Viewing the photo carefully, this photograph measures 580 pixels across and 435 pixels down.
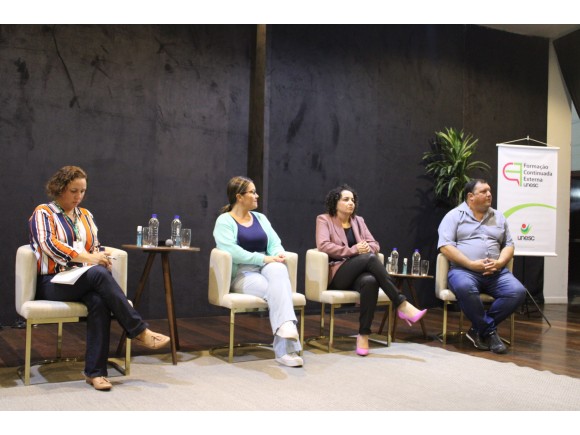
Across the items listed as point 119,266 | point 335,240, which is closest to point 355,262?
point 335,240

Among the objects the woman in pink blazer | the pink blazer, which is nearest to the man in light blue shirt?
the woman in pink blazer

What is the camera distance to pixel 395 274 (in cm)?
459

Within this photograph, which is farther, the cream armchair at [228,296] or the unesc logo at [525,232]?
the unesc logo at [525,232]

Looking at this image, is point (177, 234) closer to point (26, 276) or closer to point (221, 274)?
point (221, 274)

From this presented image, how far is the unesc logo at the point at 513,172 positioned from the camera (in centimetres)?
659

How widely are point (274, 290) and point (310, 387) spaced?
77 centimetres

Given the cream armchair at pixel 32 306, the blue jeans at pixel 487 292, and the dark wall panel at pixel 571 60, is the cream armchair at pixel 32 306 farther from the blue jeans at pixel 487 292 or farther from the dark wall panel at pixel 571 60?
the dark wall panel at pixel 571 60

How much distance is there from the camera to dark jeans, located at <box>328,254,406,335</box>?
4105 mm

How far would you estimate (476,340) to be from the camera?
4.45 metres

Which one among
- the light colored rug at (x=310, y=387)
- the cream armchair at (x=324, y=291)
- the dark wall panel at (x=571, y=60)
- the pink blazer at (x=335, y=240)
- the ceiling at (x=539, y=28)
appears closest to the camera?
the light colored rug at (x=310, y=387)

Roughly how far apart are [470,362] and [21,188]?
145 inches

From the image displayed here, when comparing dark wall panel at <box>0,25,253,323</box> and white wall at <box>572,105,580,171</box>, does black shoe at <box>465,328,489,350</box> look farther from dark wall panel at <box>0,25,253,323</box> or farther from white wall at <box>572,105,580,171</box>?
white wall at <box>572,105,580,171</box>

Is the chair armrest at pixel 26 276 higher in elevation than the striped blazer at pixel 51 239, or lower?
lower

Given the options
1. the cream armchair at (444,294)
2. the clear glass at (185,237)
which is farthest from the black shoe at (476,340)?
the clear glass at (185,237)
